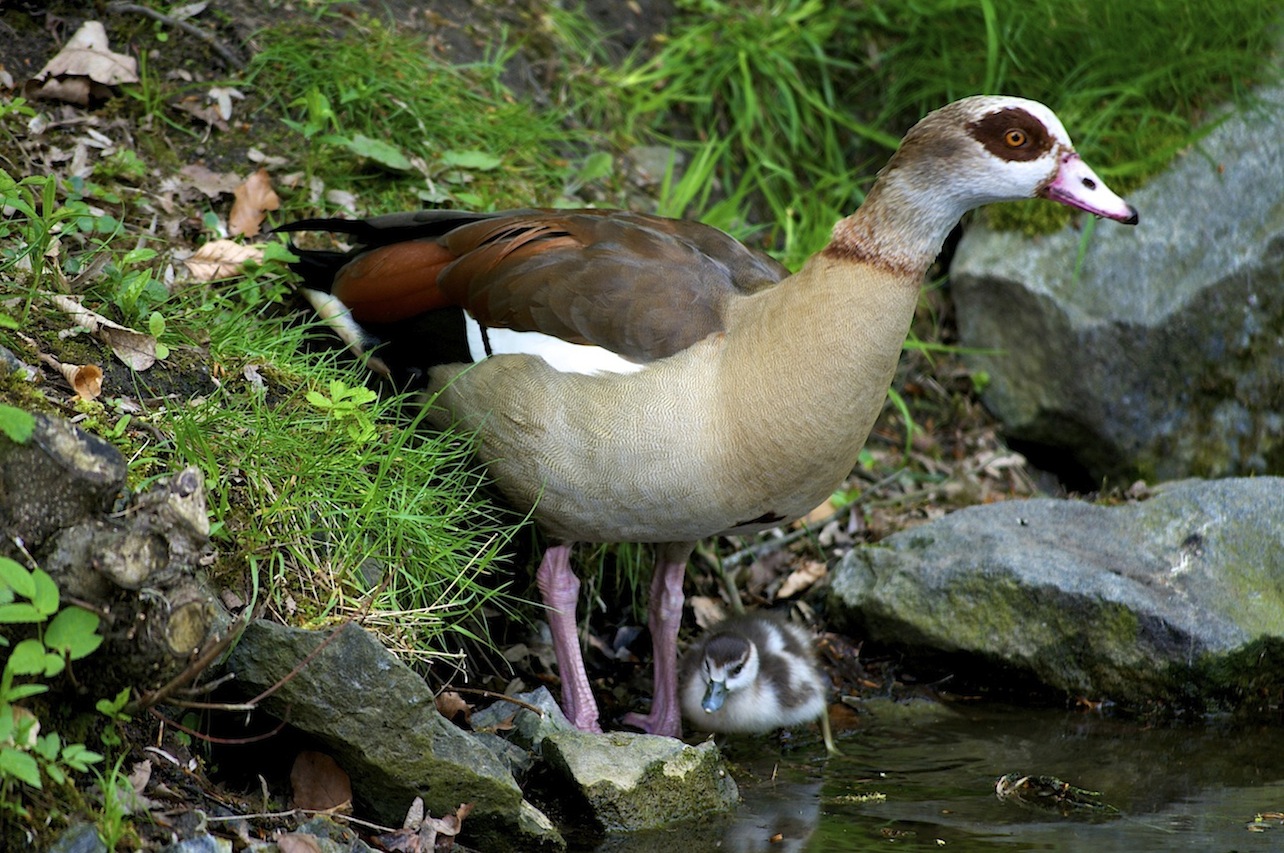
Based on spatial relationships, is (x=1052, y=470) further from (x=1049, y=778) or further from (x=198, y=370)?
(x=198, y=370)

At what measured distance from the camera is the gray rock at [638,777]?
3.49 meters

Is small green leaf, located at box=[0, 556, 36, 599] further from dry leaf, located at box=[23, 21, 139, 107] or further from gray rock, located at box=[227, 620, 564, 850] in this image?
dry leaf, located at box=[23, 21, 139, 107]

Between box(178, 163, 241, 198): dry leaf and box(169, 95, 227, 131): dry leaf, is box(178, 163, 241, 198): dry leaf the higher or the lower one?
the lower one

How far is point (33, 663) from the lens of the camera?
8.31 ft

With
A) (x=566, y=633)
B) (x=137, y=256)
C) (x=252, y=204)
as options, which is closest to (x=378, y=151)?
(x=252, y=204)

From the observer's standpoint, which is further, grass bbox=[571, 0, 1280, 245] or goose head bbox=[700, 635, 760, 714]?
grass bbox=[571, 0, 1280, 245]

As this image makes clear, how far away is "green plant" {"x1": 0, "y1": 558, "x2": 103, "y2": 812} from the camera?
2490 mm

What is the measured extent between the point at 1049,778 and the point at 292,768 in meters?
2.10

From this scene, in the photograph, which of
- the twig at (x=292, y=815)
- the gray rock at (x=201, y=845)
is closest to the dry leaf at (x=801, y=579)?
the twig at (x=292, y=815)

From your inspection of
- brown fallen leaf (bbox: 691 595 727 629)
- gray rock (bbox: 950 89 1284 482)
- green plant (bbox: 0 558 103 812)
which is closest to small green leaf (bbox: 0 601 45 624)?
green plant (bbox: 0 558 103 812)

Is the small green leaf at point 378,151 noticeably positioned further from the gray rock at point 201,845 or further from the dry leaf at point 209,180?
the gray rock at point 201,845

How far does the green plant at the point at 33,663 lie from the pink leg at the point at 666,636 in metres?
2.05

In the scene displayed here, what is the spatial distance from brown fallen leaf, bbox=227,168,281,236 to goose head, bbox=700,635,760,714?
2.26 m

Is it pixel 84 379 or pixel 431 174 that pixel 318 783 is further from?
pixel 431 174
